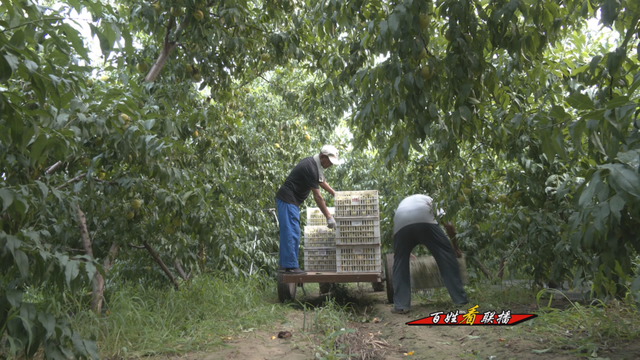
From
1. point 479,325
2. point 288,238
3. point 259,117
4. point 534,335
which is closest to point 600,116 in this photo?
point 534,335

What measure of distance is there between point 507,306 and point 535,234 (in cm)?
91

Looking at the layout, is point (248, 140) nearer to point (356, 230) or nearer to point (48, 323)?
point (356, 230)

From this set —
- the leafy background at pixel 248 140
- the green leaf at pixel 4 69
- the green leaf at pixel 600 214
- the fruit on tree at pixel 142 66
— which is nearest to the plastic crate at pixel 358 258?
the leafy background at pixel 248 140

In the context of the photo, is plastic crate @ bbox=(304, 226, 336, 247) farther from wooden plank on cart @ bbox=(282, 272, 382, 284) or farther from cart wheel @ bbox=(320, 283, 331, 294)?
cart wheel @ bbox=(320, 283, 331, 294)

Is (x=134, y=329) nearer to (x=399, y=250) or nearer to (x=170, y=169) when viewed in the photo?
(x=170, y=169)

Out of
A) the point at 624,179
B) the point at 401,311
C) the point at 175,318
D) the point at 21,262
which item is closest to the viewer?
the point at 624,179

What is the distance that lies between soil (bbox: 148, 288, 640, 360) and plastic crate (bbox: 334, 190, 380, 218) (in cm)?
154

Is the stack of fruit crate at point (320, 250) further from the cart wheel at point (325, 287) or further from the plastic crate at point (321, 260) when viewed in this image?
the cart wheel at point (325, 287)

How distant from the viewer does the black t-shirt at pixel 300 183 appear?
6.12 m

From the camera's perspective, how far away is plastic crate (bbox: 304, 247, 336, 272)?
620 centimetres

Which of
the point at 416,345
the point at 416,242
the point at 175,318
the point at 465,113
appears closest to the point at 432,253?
the point at 416,242

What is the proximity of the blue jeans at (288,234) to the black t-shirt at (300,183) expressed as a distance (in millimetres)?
100

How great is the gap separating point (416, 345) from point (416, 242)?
1.77m

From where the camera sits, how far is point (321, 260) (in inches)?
245
